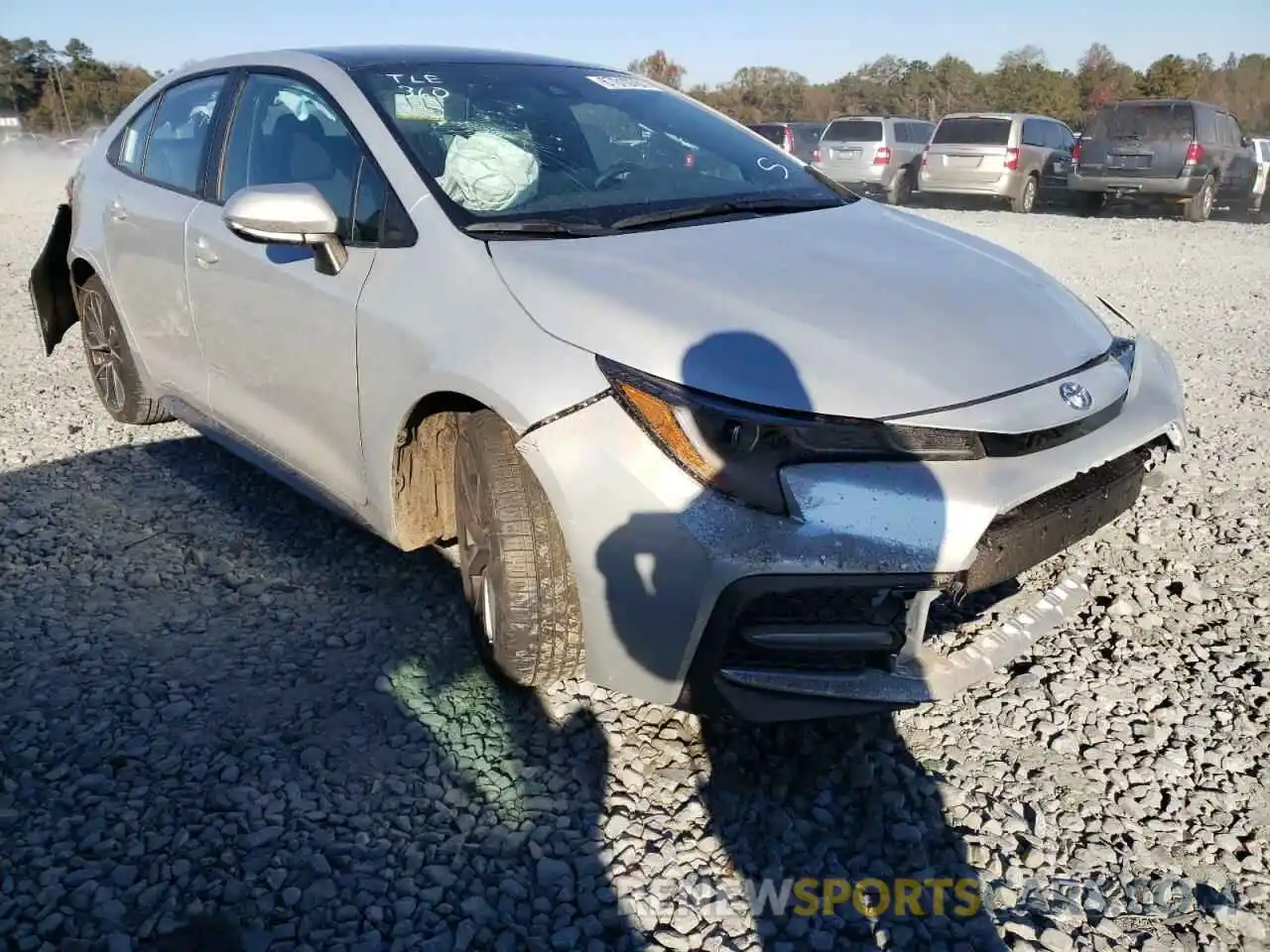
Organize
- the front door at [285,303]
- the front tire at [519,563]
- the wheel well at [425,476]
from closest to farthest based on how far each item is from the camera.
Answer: the front tire at [519,563]
the wheel well at [425,476]
the front door at [285,303]

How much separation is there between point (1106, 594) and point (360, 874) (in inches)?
95.9

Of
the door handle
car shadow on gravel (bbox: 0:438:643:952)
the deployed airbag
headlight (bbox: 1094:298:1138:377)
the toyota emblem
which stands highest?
the deployed airbag

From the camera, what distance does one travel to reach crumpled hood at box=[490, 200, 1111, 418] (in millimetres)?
2125

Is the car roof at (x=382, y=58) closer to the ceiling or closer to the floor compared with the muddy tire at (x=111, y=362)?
closer to the ceiling

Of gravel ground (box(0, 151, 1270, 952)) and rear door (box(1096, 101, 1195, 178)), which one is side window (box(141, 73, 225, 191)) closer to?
gravel ground (box(0, 151, 1270, 952))

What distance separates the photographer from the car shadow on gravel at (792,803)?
6.63 feet

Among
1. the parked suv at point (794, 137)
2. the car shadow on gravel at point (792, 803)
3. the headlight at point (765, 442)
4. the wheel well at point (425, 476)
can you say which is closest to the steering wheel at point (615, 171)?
the wheel well at point (425, 476)

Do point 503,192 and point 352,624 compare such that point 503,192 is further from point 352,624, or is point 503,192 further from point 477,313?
point 352,624

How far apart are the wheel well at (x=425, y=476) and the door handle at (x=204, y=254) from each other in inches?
44.3

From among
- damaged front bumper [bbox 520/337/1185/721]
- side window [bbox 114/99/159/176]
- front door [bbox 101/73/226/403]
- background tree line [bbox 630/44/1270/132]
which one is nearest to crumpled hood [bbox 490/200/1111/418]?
damaged front bumper [bbox 520/337/1185/721]

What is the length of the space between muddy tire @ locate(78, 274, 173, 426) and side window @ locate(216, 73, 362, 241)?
4.06ft

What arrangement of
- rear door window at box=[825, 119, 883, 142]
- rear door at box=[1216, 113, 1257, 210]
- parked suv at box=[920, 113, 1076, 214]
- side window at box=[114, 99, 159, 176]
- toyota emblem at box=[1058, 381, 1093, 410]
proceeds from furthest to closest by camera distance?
rear door window at box=[825, 119, 883, 142]
parked suv at box=[920, 113, 1076, 214]
rear door at box=[1216, 113, 1257, 210]
side window at box=[114, 99, 159, 176]
toyota emblem at box=[1058, 381, 1093, 410]

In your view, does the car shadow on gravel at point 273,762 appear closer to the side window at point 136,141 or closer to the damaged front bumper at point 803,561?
the damaged front bumper at point 803,561

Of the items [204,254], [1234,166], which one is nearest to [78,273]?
[204,254]
